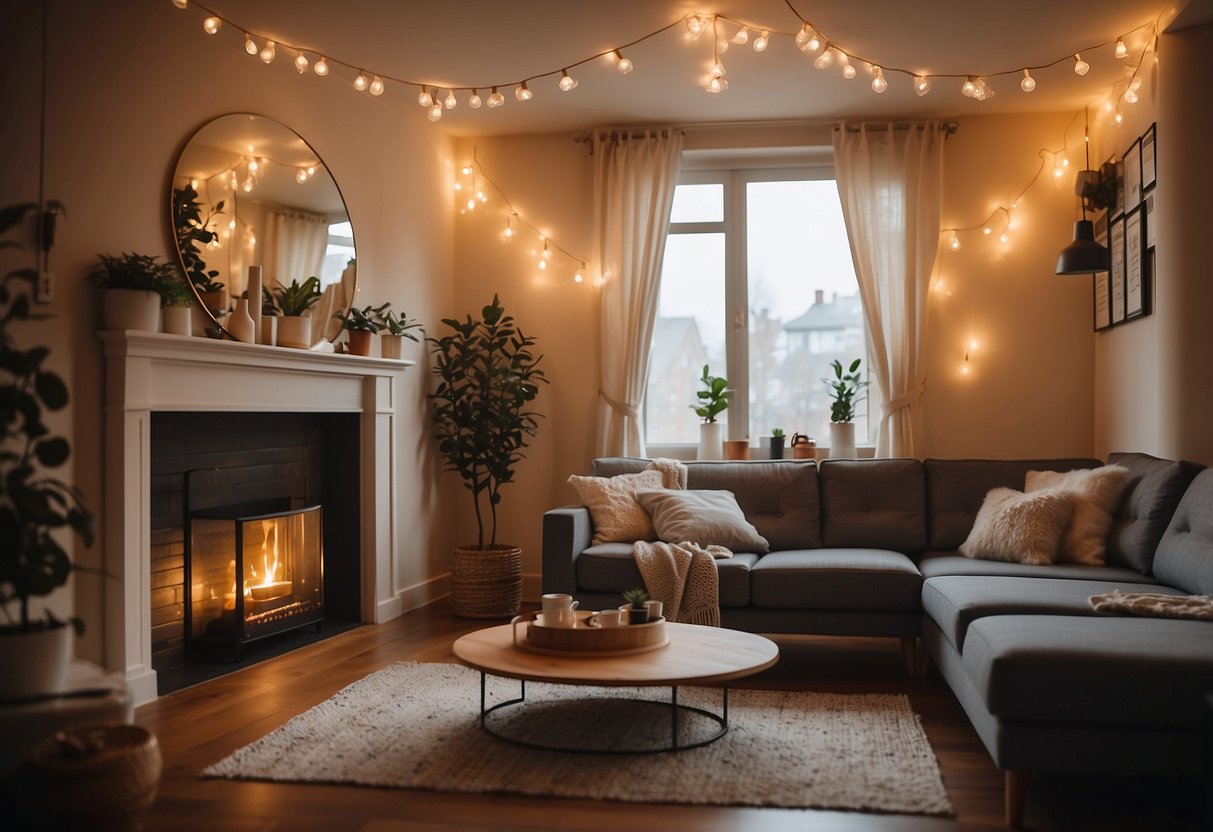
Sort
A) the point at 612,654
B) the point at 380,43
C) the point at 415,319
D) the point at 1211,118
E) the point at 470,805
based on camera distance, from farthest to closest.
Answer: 1. the point at 415,319
2. the point at 380,43
3. the point at 1211,118
4. the point at 612,654
5. the point at 470,805

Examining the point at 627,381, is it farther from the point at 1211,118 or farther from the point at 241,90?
the point at 1211,118

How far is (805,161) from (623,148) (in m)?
1.05

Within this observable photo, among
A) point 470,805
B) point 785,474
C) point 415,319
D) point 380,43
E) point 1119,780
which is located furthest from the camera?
point 415,319

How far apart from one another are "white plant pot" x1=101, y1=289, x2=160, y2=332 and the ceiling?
1167mm

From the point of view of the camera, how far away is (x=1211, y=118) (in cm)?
395

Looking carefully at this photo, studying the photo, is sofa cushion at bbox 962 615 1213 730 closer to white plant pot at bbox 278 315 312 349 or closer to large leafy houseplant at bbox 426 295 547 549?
white plant pot at bbox 278 315 312 349

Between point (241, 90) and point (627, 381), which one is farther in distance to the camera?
point (627, 381)

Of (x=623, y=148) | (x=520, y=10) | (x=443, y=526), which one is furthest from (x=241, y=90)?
(x=443, y=526)

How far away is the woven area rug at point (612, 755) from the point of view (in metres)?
2.65

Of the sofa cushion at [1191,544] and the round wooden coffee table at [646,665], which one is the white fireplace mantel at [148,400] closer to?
the round wooden coffee table at [646,665]

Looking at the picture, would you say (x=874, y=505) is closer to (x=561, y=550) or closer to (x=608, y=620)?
(x=561, y=550)

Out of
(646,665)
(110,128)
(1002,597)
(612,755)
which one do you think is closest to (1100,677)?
(1002,597)

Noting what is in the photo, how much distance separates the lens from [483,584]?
5.09m

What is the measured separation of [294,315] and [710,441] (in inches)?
92.0
